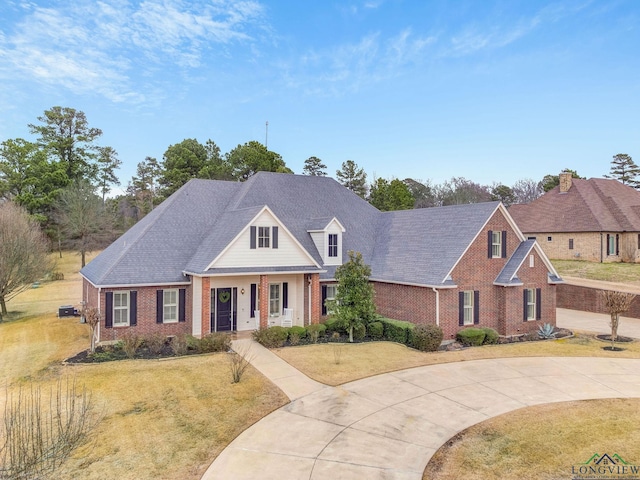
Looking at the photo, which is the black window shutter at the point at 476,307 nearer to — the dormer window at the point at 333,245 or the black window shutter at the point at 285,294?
the dormer window at the point at 333,245

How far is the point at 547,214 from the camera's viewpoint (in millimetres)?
43375

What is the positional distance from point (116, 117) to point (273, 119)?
12.1m

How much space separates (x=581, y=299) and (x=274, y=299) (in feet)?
76.5

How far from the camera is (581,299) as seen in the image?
1201 inches

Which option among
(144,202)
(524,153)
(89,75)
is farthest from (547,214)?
(144,202)

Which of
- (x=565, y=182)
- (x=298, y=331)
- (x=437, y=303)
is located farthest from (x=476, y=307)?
(x=565, y=182)

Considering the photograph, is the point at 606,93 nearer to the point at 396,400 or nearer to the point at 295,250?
the point at 295,250

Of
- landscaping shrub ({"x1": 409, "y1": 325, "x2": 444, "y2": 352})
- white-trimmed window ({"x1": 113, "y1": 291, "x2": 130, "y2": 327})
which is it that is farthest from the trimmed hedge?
white-trimmed window ({"x1": 113, "y1": 291, "x2": 130, "y2": 327})

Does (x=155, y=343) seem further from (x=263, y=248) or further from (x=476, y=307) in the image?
(x=476, y=307)

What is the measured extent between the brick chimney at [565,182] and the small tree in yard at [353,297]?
34199 millimetres

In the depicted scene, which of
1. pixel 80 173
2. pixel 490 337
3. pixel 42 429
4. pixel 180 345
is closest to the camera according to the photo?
pixel 42 429

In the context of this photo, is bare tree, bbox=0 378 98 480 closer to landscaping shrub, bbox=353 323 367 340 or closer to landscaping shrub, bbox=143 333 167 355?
landscaping shrub, bbox=143 333 167 355

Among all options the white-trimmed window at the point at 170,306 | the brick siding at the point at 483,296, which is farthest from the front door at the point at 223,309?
the brick siding at the point at 483,296

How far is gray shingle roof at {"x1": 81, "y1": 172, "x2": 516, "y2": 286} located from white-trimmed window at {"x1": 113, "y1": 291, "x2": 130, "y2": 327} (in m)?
0.79
